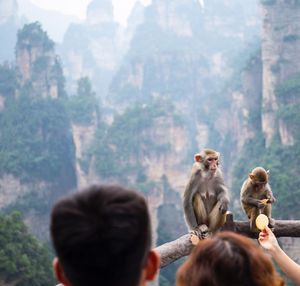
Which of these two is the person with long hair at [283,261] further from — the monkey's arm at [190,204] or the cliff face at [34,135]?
the cliff face at [34,135]

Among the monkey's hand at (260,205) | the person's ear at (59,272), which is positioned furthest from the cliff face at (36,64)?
the person's ear at (59,272)

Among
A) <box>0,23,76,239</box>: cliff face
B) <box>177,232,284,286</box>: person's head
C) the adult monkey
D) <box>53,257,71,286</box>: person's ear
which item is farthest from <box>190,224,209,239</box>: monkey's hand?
<box>0,23,76,239</box>: cliff face

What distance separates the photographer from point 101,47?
55.5 meters

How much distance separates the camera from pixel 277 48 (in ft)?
77.3

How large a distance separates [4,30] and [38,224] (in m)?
31.1

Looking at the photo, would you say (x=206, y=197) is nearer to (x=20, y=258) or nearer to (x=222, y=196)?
(x=222, y=196)

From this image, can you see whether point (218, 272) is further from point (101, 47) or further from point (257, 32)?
point (101, 47)

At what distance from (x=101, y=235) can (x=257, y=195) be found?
7.96ft

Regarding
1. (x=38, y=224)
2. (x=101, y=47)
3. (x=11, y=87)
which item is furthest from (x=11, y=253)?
(x=101, y=47)

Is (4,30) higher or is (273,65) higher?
(4,30)

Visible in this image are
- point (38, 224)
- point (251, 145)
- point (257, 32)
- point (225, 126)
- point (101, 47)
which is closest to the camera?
point (38, 224)

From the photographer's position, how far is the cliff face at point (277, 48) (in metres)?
23.2

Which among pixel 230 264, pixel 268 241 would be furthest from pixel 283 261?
pixel 230 264

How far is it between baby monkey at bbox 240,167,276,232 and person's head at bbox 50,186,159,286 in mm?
2226
